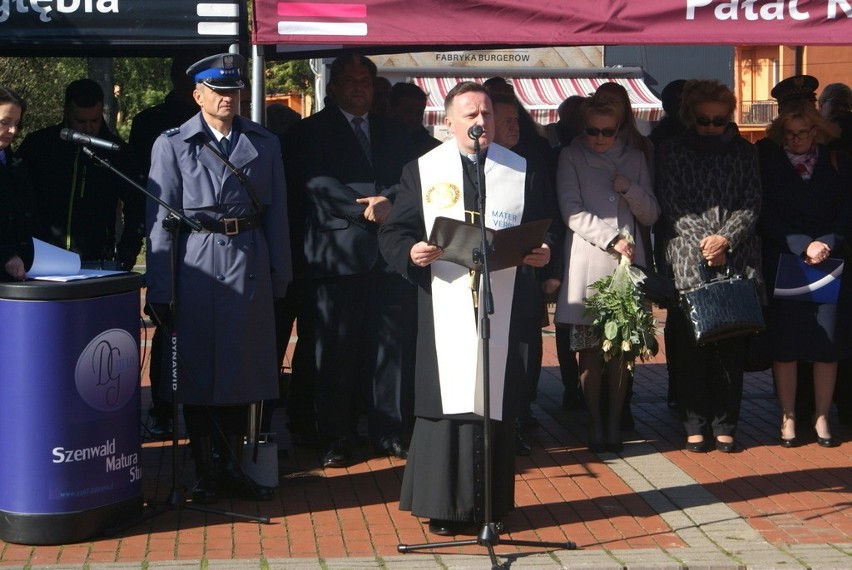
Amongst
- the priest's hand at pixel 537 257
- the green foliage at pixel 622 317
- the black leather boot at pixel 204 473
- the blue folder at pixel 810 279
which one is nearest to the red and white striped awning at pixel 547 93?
the blue folder at pixel 810 279

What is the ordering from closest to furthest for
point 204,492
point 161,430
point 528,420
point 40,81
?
1. point 204,492
2. point 161,430
3. point 528,420
4. point 40,81

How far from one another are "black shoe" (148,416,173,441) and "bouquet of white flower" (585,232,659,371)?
2.68 meters

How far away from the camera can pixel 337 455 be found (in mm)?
7508

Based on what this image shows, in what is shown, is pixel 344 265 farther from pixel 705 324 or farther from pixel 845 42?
pixel 845 42

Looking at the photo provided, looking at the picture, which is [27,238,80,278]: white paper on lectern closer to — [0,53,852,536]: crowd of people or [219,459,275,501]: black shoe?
[0,53,852,536]: crowd of people

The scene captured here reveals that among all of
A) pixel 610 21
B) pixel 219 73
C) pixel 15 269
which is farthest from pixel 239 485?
pixel 610 21

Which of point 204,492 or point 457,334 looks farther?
point 204,492

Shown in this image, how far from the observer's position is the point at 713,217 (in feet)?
25.5

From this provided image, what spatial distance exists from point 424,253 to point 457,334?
480 mm

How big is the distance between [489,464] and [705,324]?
7.33 ft

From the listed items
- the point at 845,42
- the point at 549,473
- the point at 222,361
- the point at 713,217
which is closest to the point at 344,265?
the point at 222,361

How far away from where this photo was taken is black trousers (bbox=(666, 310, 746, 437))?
312 inches

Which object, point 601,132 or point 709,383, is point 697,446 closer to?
point 709,383

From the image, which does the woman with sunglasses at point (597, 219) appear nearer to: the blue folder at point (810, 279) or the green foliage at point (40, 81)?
the blue folder at point (810, 279)
